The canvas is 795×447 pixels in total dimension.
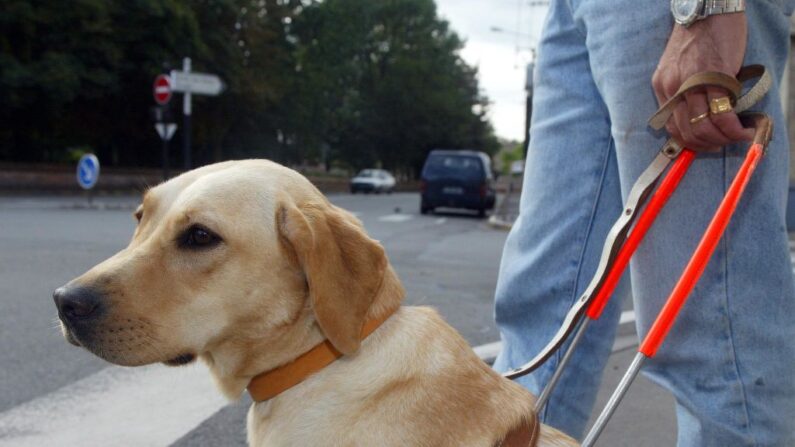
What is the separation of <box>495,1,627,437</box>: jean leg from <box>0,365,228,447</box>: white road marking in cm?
119

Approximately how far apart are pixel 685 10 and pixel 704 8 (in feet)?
0.15

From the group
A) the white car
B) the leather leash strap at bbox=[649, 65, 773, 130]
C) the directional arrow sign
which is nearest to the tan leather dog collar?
the leather leash strap at bbox=[649, 65, 773, 130]

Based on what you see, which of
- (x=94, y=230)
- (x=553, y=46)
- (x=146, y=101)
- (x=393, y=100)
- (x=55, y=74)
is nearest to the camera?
(x=553, y=46)

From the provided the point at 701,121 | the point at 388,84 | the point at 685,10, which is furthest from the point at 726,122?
the point at 388,84

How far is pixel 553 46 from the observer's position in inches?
107

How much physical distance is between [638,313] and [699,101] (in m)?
0.63

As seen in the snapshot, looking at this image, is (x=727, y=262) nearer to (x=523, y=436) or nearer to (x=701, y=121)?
(x=701, y=121)

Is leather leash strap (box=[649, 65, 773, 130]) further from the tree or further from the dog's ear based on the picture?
→ the tree

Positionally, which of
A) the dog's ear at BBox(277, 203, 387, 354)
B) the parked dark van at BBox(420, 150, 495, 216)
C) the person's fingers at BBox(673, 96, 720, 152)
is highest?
the person's fingers at BBox(673, 96, 720, 152)

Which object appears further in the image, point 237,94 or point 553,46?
point 237,94

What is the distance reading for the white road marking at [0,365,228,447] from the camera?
3.36 meters

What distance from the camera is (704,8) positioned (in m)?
2.10

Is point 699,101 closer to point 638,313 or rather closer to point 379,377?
point 638,313

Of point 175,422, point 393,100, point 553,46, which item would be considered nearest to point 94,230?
point 175,422
